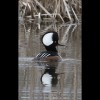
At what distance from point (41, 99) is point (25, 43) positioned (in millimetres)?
3023

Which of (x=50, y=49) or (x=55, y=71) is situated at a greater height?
(x=50, y=49)

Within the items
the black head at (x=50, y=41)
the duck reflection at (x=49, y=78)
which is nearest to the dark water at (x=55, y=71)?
the duck reflection at (x=49, y=78)

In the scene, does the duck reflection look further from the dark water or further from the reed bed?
the reed bed

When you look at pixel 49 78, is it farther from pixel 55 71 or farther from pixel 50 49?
pixel 50 49

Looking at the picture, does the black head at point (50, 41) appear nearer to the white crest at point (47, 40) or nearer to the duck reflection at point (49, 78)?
the white crest at point (47, 40)

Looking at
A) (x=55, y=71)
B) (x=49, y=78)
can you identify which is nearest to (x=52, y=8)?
(x=55, y=71)

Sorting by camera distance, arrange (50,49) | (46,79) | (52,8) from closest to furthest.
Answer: (46,79) < (50,49) < (52,8)

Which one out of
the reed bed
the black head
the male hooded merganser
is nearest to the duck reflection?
the male hooded merganser

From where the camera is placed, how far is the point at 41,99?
365 cm
